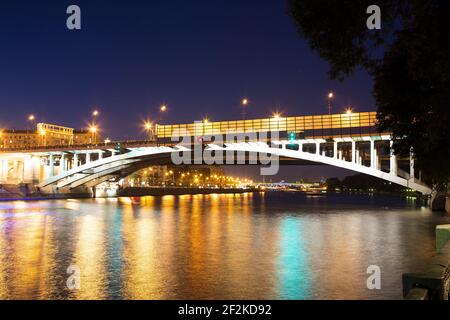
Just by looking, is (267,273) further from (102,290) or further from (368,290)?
(102,290)

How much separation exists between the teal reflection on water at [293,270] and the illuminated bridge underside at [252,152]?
24.7 m

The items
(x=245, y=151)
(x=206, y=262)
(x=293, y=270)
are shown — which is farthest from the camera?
(x=245, y=151)

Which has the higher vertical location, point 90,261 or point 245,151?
point 245,151

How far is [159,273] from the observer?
14906mm

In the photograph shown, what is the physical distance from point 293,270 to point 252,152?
5739 cm

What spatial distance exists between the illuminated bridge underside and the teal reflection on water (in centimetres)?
2475

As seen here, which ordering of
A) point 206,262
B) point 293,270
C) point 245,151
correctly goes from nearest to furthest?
point 293,270 < point 206,262 < point 245,151

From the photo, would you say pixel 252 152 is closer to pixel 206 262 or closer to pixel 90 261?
pixel 206 262

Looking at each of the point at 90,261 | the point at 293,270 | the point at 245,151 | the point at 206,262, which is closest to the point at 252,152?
the point at 245,151

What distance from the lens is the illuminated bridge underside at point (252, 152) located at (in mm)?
51963

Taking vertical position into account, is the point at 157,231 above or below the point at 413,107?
below

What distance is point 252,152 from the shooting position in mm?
72812

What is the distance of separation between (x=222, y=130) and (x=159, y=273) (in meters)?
55.4

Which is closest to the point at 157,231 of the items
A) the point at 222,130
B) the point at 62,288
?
the point at 62,288
